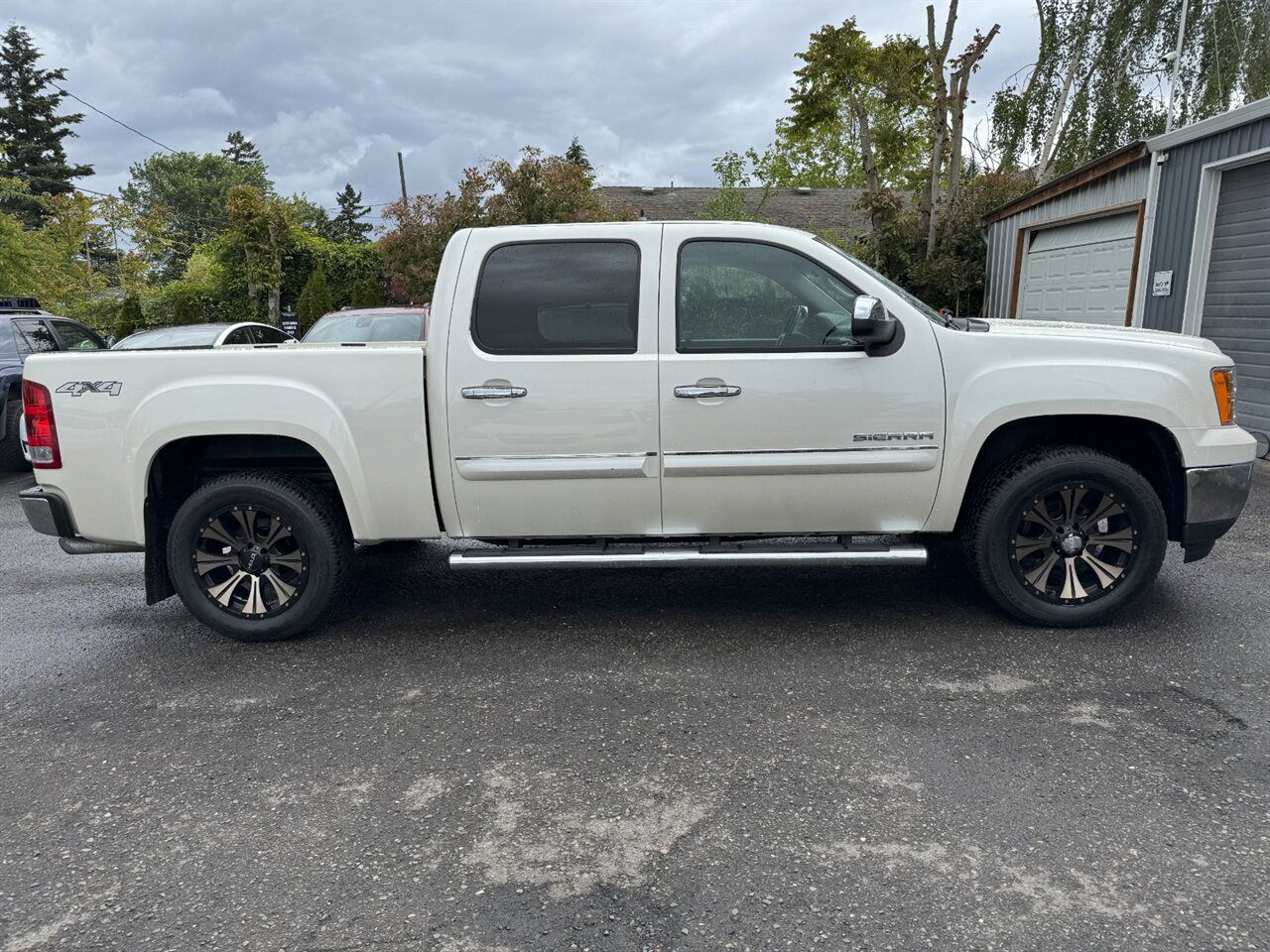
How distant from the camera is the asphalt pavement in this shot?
2.44m

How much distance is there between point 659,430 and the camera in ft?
13.9

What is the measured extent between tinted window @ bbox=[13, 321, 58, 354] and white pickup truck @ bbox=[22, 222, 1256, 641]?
682cm

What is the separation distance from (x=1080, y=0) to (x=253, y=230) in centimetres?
2419

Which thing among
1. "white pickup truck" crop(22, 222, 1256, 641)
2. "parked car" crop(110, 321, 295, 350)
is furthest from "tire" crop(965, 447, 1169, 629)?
"parked car" crop(110, 321, 295, 350)

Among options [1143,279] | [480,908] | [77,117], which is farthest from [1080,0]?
[77,117]

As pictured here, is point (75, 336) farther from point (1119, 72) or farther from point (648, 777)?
point (1119, 72)

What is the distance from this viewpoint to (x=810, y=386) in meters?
4.21

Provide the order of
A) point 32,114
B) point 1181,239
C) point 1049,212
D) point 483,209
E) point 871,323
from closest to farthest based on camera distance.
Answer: point 871,323
point 1181,239
point 1049,212
point 483,209
point 32,114

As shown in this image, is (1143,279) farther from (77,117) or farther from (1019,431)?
(77,117)

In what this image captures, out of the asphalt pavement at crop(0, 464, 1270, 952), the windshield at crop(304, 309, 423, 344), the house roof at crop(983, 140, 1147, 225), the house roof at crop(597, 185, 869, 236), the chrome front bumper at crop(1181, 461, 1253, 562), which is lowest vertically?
the asphalt pavement at crop(0, 464, 1270, 952)

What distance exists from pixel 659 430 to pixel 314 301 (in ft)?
82.1

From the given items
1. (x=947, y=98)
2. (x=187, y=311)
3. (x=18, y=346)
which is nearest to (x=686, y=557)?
(x=18, y=346)

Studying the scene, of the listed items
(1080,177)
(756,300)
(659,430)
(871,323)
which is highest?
(1080,177)

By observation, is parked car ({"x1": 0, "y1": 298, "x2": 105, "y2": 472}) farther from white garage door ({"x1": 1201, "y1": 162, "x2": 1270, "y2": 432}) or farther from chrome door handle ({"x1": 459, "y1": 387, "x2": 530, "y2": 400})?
white garage door ({"x1": 1201, "y1": 162, "x2": 1270, "y2": 432})
